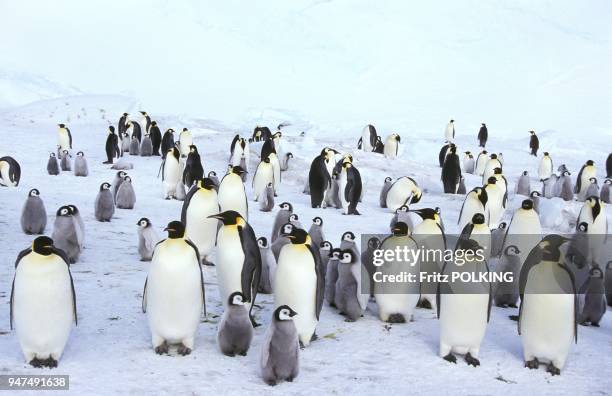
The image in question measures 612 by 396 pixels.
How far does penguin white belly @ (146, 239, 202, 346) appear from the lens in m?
4.16

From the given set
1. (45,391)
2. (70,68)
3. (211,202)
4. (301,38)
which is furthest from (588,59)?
(45,391)

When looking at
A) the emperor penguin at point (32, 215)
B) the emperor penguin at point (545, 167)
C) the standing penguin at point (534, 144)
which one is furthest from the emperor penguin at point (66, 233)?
the standing penguin at point (534, 144)

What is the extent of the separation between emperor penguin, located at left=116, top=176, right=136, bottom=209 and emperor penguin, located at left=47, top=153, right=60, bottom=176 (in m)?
3.53

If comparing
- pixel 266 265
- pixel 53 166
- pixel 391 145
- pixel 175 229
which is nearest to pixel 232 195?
pixel 266 265

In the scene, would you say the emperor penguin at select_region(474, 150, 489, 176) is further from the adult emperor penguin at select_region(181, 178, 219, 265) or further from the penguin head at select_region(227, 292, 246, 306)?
the penguin head at select_region(227, 292, 246, 306)

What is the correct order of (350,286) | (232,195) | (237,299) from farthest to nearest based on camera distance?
(232,195)
(350,286)
(237,299)

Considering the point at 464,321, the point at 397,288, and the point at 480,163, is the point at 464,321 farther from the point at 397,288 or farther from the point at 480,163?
the point at 480,163

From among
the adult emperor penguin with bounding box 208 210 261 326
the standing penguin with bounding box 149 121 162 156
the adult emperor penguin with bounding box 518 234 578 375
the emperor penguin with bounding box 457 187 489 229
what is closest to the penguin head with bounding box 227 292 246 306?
the adult emperor penguin with bounding box 208 210 261 326

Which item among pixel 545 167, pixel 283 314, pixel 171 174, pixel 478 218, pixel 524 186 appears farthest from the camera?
pixel 545 167

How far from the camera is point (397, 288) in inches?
204

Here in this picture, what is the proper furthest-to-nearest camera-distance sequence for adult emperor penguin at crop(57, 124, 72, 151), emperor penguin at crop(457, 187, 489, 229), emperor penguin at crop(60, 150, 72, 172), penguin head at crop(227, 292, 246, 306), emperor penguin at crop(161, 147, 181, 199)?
A: adult emperor penguin at crop(57, 124, 72, 151), emperor penguin at crop(60, 150, 72, 172), emperor penguin at crop(161, 147, 181, 199), emperor penguin at crop(457, 187, 489, 229), penguin head at crop(227, 292, 246, 306)

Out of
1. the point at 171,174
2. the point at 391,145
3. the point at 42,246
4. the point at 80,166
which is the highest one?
the point at 391,145

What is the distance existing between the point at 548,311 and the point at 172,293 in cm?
247

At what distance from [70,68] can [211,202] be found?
1524 inches
